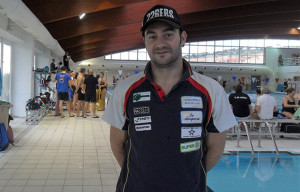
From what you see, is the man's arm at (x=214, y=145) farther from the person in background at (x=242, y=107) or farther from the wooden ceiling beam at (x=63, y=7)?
the wooden ceiling beam at (x=63, y=7)

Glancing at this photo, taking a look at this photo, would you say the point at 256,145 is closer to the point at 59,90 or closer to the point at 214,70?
the point at 59,90

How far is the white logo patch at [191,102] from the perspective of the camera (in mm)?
1660

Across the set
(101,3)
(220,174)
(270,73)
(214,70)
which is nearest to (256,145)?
(220,174)

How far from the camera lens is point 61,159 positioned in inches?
231

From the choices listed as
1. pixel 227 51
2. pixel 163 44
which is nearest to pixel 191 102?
pixel 163 44

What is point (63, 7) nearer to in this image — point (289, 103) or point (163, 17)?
point (289, 103)

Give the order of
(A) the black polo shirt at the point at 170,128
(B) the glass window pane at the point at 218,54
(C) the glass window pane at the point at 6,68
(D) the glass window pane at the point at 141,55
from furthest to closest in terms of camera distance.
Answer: (B) the glass window pane at the point at 218,54, (D) the glass window pane at the point at 141,55, (C) the glass window pane at the point at 6,68, (A) the black polo shirt at the point at 170,128

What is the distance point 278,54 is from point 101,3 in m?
36.1

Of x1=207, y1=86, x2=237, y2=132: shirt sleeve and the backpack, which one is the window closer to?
the backpack

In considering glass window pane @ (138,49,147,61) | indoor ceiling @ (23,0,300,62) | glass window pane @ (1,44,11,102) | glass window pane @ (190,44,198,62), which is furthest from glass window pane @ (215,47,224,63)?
glass window pane @ (1,44,11,102)

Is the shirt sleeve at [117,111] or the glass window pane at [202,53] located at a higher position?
the glass window pane at [202,53]

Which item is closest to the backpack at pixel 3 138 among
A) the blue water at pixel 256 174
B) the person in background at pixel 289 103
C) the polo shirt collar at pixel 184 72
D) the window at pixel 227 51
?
the blue water at pixel 256 174

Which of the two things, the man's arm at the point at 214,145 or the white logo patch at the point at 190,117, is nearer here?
the white logo patch at the point at 190,117

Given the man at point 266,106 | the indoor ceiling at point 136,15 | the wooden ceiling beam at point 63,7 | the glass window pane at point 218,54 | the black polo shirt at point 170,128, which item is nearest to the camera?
the black polo shirt at point 170,128
